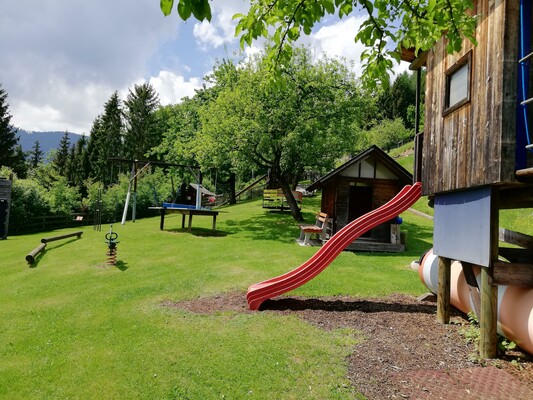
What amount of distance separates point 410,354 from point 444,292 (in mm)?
2112

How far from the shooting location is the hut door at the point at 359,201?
789 inches

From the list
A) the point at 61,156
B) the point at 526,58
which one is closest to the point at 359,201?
the point at 526,58

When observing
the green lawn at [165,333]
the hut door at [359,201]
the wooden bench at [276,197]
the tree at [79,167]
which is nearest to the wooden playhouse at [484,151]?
the green lawn at [165,333]

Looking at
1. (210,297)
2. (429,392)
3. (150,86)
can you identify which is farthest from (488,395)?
(150,86)

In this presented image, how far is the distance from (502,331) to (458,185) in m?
2.60

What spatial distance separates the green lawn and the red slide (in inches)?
29.4

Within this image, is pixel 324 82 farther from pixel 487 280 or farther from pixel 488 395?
pixel 488 395

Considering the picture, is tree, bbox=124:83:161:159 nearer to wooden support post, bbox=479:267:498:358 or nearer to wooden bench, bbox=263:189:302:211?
wooden bench, bbox=263:189:302:211

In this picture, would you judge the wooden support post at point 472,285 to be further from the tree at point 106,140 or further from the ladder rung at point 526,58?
the tree at point 106,140

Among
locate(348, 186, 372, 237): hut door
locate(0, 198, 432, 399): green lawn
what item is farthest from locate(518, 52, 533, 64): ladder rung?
locate(348, 186, 372, 237): hut door

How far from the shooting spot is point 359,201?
20.2m

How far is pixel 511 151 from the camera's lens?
5.31m

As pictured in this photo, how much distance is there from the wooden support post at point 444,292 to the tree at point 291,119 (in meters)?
14.8

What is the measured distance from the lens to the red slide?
8484mm
